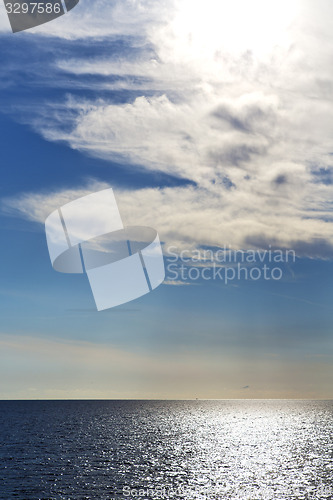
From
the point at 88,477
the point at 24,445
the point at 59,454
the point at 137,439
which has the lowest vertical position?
the point at 137,439

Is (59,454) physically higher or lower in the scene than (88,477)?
lower

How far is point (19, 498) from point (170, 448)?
68.9 m

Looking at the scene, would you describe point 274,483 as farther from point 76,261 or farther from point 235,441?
point 235,441

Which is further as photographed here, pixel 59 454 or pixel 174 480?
pixel 59 454

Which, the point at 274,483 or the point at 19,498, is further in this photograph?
the point at 274,483

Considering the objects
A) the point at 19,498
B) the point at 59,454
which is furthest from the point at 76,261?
the point at 59,454

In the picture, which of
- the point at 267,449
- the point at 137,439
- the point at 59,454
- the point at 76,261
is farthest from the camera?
the point at 137,439

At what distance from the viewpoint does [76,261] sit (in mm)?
60219

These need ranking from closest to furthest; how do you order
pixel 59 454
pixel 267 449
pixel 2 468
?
pixel 2 468
pixel 59 454
pixel 267 449

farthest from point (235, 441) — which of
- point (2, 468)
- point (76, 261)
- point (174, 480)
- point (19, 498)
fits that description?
point (76, 261)

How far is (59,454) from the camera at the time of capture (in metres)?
105

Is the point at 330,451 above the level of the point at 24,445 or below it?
below

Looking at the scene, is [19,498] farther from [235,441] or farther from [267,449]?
[235,441]

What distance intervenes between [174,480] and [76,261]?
4597cm
